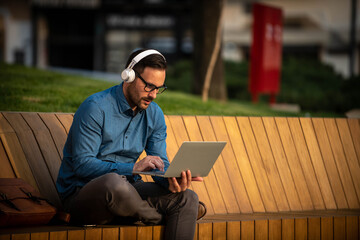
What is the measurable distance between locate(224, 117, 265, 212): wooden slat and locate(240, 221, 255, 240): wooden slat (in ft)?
2.57

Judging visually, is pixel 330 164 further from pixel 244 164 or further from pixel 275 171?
pixel 244 164

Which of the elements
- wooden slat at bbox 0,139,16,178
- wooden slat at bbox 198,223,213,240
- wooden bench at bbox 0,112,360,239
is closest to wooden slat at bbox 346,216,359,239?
wooden bench at bbox 0,112,360,239

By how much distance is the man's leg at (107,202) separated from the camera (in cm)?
378

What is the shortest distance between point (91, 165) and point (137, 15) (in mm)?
25450

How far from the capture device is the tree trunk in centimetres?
1230

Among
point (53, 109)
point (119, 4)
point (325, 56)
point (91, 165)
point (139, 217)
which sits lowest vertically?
point (139, 217)

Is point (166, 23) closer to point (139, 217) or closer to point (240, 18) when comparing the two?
point (240, 18)

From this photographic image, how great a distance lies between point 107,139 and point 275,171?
2206 millimetres

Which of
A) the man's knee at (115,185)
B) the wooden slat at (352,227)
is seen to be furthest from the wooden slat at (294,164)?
the man's knee at (115,185)

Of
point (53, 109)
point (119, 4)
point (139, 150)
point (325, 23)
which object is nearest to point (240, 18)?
point (325, 23)

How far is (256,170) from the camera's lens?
5645 millimetres

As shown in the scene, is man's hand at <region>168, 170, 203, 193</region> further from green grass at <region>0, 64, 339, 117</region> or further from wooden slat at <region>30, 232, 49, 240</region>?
green grass at <region>0, 64, 339, 117</region>

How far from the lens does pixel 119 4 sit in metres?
28.5

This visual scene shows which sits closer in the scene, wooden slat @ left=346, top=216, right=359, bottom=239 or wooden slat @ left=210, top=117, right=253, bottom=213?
wooden slat @ left=346, top=216, right=359, bottom=239
